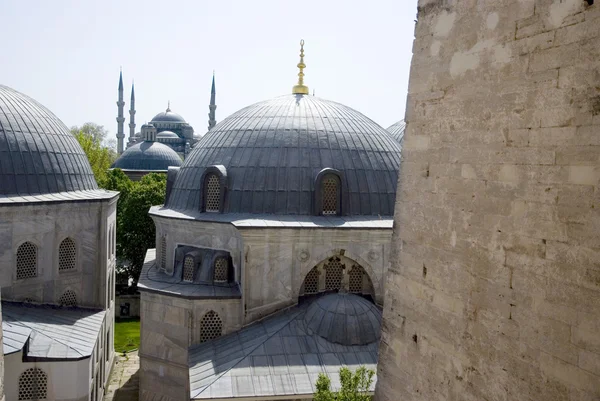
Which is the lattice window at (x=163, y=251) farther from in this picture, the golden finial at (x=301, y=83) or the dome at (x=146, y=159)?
the dome at (x=146, y=159)

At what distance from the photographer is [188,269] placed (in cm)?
1753

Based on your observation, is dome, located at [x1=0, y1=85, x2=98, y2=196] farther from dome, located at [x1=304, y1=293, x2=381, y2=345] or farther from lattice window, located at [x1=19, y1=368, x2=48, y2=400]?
dome, located at [x1=304, y1=293, x2=381, y2=345]

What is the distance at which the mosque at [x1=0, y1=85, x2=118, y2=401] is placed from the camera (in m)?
14.4

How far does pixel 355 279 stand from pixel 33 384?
864 centimetres

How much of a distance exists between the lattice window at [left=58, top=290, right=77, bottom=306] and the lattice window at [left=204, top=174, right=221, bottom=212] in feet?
16.7

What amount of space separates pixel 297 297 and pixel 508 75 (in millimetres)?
12744

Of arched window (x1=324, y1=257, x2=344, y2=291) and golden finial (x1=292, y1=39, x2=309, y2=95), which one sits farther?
golden finial (x1=292, y1=39, x2=309, y2=95)

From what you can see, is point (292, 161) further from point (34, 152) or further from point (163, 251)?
point (34, 152)

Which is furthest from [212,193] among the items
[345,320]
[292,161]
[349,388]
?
[349,388]

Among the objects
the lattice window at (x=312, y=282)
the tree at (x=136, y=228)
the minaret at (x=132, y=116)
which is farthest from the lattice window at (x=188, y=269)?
the minaret at (x=132, y=116)

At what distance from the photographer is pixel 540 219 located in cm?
375

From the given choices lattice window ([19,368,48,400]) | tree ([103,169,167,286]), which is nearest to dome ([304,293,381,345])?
lattice window ([19,368,48,400])

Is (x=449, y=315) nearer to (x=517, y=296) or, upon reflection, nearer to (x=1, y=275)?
(x=517, y=296)

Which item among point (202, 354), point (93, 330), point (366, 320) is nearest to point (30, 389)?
point (93, 330)
